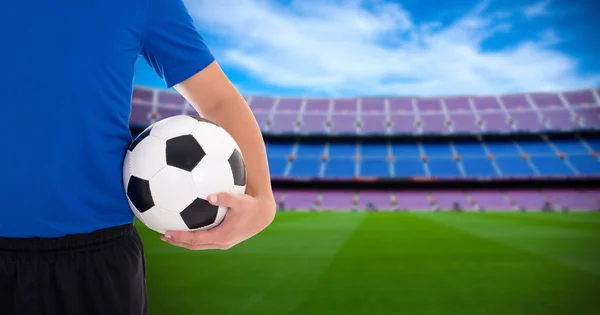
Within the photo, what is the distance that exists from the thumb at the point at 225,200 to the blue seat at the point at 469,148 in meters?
36.0

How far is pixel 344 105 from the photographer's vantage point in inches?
A: 1606

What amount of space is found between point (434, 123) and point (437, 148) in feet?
8.47

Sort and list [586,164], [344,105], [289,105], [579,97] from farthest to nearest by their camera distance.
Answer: [289,105] < [344,105] < [579,97] < [586,164]

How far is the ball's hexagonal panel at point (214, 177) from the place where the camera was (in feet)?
3.95

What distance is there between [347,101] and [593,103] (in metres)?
21.1

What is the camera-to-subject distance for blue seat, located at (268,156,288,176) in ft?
110

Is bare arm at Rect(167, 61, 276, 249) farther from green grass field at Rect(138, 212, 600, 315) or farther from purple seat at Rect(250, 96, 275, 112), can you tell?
purple seat at Rect(250, 96, 275, 112)

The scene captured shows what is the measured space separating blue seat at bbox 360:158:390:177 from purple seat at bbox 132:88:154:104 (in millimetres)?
19274

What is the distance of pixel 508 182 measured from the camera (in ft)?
105

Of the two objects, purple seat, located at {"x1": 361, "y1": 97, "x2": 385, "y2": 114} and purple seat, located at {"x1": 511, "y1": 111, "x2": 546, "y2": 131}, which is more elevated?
purple seat, located at {"x1": 361, "y1": 97, "x2": 385, "y2": 114}

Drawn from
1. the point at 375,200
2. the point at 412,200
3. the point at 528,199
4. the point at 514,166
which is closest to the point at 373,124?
the point at 375,200

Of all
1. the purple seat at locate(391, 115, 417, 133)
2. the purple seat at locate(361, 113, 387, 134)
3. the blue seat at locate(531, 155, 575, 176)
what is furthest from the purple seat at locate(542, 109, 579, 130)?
the purple seat at locate(361, 113, 387, 134)

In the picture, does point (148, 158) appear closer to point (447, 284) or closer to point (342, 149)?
point (447, 284)

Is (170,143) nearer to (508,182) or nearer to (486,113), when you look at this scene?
(508,182)
